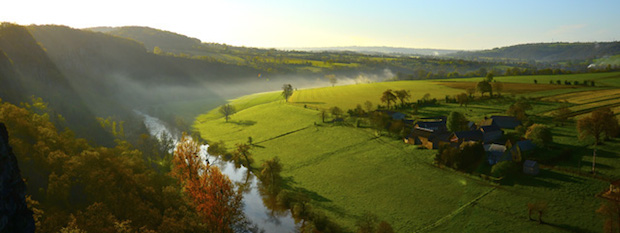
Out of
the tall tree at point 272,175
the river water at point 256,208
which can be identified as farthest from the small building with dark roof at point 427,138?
the river water at point 256,208

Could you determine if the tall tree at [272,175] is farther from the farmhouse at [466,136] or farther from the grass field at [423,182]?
the farmhouse at [466,136]

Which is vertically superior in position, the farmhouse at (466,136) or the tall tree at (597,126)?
the tall tree at (597,126)

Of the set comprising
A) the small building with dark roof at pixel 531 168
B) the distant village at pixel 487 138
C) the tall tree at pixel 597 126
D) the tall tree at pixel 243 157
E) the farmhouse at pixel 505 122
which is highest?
the tall tree at pixel 597 126

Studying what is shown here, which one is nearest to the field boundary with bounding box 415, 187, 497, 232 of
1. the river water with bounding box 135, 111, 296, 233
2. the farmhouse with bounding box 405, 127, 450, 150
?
the farmhouse with bounding box 405, 127, 450, 150

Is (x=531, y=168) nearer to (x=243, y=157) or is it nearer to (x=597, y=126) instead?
(x=597, y=126)

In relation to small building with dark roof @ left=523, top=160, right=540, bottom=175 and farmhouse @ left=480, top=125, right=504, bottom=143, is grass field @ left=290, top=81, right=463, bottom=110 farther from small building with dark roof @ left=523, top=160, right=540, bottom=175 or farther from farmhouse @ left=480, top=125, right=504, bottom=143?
small building with dark roof @ left=523, top=160, right=540, bottom=175

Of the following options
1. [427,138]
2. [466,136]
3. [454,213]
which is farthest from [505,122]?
[454,213]
